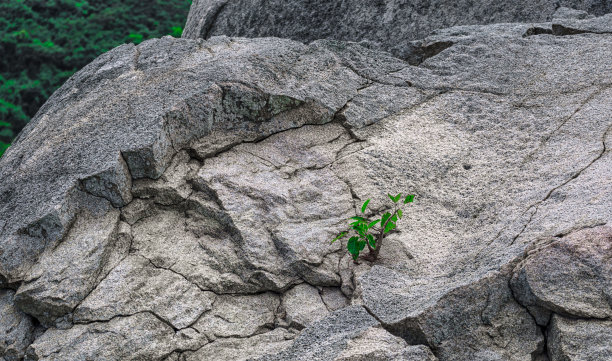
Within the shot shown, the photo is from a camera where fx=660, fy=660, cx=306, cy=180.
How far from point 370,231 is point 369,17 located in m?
2.25

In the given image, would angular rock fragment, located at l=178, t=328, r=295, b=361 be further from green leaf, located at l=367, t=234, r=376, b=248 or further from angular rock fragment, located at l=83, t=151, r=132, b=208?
angular rock fragment, located at l=83, t=151, r=132, b=208

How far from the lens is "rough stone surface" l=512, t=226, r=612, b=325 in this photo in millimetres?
2242

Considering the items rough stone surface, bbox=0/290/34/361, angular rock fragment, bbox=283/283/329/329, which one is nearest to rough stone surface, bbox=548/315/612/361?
angular rock fragment, bbox=283/283/329/329

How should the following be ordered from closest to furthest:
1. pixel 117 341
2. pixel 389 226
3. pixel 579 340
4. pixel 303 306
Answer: pixel 579 340 → pixel 117 341 → pixel 303 306 → pixel 389 226

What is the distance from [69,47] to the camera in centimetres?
920

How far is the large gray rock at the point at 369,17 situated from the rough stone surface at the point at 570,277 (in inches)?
74.2

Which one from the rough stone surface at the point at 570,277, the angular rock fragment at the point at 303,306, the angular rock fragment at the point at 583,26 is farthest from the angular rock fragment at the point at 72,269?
the angular rock fragment at the point at 583,26

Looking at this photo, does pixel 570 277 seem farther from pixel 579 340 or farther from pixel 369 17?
pixel 369 17

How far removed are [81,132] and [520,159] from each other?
2.12 m

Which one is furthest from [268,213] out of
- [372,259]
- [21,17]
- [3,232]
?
[21,17]

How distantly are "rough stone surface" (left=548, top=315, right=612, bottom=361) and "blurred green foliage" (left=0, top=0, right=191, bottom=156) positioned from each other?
765 cm

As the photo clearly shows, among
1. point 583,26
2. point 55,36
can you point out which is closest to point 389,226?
point 583,26

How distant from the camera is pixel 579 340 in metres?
2.19

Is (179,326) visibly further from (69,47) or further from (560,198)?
(69,47)
